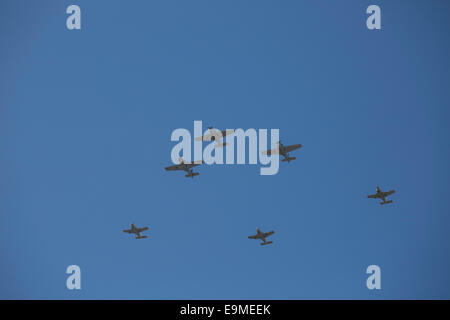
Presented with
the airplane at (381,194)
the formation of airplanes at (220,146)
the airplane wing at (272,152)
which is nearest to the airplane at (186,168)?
the formation of airplanes at (220,146)

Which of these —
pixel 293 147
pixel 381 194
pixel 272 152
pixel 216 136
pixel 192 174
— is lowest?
pixel 381 194

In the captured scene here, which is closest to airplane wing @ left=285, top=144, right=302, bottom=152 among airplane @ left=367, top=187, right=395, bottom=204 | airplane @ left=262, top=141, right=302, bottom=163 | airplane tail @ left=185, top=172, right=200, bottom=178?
airplane @ left=262, top=141, right=302, bottom=163

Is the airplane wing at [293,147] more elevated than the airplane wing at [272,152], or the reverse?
the airplane wing at [293,147]

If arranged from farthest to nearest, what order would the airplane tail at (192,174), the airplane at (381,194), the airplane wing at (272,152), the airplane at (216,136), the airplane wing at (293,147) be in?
the airplane at (381,194)
the airplane tail at (192,174)
the airplane wing at (293,147)
the airplane wing at (272,152)
the airplane at (216,136)

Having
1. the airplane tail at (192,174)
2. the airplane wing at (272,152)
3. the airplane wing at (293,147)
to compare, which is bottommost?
the airplane tail at (192,174)

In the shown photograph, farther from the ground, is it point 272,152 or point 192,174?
point 272,152

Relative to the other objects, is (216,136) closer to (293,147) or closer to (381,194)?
(293,147)

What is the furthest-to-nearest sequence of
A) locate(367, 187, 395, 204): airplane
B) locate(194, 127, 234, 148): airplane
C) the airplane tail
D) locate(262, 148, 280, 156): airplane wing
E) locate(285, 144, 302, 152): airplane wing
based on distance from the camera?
locate(367, 187, 395, 204): airplane, the airplane tail, locate(285, 144, 302, 152): airplane wing, locate(262, 148, 280, 156): airplane wing, locate(194, 127, 234, 148): airplane

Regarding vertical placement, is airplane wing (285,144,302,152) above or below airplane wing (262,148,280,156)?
above

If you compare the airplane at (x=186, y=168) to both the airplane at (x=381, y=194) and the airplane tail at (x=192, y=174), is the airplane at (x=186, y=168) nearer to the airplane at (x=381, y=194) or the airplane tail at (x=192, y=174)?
the airplane tail at (x=192, y=174)

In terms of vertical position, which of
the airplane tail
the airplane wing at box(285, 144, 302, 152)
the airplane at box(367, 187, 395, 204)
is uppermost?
the airplane wing at box(285, 144, 302, 152)

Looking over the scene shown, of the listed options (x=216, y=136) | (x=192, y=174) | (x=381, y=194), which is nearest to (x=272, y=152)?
(x=216, y=136)

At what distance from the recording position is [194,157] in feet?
211

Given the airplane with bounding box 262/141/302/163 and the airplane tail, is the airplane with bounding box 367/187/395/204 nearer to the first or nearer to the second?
the airplane with bounding box 262/141/302/163
